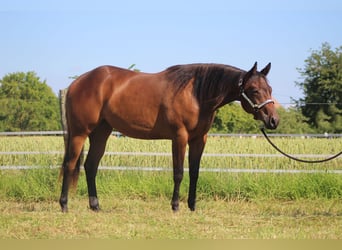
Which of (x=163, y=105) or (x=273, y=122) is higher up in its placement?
(x=163, y=105)

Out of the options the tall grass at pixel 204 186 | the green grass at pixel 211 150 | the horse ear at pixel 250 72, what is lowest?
the tall grass at pixel 204 186

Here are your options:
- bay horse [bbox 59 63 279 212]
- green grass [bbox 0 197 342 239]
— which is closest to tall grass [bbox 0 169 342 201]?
green grass [bbox 0 197 342 239]

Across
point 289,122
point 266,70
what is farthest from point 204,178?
point 289,122

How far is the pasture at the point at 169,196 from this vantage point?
5.30 metres

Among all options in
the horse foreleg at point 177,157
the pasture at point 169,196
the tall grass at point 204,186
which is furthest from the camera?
the tall grass at point 204,186

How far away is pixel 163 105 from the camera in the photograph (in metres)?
6.45

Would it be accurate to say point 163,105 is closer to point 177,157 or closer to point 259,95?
point 177,157

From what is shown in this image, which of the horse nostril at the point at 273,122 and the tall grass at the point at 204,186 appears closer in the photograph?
the horse nostril at the point at 273,122

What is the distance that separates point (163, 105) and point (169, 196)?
83.4 inches

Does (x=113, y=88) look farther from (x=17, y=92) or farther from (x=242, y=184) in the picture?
(x=17, y=92)

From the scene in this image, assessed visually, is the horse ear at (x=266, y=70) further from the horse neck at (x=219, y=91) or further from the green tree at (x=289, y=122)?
the green tree at (x=289, y=122)

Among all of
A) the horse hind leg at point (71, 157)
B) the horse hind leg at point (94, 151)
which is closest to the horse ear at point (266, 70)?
the horse hind leg at point (94, 151)

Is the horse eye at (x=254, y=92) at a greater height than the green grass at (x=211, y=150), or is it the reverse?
the horse eye at (x=254, y=92)

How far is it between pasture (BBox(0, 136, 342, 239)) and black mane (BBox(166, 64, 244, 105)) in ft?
5.10
